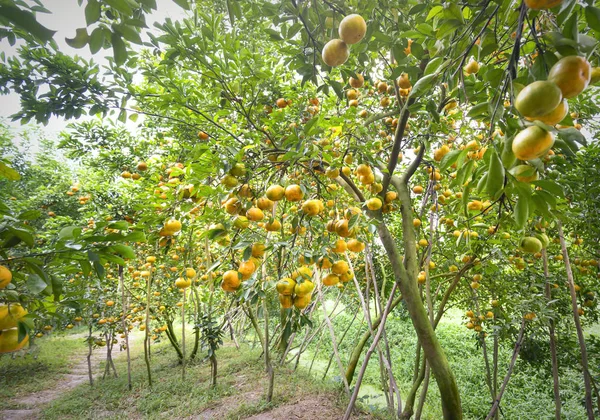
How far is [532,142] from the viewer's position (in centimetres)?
51

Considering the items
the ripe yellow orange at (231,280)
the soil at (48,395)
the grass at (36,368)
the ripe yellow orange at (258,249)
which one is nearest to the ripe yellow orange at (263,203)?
the ripe yellow orange at (258,249)

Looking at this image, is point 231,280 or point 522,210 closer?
point 522,210

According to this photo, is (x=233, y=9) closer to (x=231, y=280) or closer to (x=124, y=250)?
(x=124, y=250)

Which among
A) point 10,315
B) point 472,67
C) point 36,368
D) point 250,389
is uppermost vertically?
point 472,67

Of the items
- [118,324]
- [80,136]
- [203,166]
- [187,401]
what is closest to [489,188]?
[203,166]

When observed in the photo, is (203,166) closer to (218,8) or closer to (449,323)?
(218,8)

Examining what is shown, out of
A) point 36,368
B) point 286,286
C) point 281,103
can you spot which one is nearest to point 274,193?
point 286,286

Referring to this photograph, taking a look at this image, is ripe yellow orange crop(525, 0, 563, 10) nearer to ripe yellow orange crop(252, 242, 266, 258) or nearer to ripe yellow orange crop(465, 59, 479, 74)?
ripe yellow orange crop(465, 59, 479, 74)

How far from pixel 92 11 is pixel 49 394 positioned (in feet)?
25.3

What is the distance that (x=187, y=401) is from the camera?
406cm

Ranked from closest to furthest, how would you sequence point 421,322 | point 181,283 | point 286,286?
point 286,286 → point 181,283 → point 421,322

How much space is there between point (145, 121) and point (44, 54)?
5.54ft

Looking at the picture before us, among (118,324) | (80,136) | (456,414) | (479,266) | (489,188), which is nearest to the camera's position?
(489,188)

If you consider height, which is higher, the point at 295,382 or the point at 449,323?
the point at 449,323
